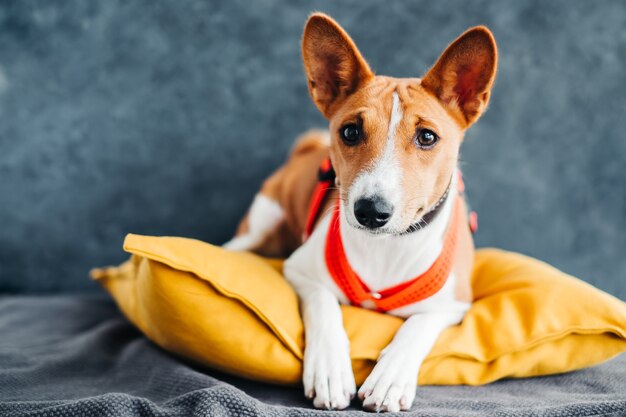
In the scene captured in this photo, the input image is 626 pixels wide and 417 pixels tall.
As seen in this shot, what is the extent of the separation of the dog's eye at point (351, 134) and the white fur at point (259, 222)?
0.94 meters

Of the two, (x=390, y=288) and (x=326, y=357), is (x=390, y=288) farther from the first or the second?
(x=326, y=357)

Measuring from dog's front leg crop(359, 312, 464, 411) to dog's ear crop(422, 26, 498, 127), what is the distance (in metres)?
0.73

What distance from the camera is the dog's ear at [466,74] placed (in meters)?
1.64

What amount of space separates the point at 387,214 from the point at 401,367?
0.45m

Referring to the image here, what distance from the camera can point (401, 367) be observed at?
1.53 metres

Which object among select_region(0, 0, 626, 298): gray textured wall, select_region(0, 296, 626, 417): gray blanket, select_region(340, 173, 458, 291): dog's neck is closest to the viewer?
select_region(0, 296, 626, 417): gray blanket

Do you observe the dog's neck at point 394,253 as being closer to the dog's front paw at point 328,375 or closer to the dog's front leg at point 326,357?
the dog's front leg at point 326,357

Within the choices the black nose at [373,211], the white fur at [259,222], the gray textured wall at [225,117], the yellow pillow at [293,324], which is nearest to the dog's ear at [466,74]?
the black nose at [373,211]

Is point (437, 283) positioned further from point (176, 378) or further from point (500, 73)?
point (500, 73)

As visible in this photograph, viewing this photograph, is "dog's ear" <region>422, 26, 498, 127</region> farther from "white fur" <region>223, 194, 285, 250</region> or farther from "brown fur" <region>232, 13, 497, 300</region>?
"white fur" <region>223, 194, 285, 250</region>

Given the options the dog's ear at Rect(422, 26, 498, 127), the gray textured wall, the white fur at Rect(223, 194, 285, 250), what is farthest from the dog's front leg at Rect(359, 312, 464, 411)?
the gray textured wall

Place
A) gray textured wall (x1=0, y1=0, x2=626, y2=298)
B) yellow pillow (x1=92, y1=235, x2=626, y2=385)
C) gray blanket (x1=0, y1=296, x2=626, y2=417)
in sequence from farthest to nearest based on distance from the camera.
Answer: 1. gray textured wall (x1=0, y1=0, x2=626, y2=298)
2. yellow pillow (x1=92, y1=235, x2=626, y2=385)
3. gray blanket (x1=0, y1=296, x2=626, y2=417)

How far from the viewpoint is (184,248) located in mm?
1659

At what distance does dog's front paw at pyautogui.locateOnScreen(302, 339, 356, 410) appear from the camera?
1.46 meters
